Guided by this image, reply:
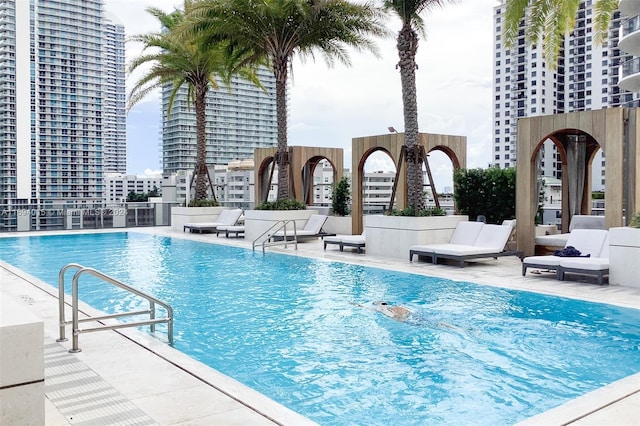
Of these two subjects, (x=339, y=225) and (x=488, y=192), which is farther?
(x=339, y=225)

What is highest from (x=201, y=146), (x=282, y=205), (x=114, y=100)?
(x=114, y=100)

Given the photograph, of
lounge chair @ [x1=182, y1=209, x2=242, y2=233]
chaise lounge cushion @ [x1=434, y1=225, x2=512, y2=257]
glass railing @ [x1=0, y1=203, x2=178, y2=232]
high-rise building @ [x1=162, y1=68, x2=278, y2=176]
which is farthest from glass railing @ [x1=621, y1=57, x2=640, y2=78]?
chaise lounge cushion @ [x1=434, y1=225, x2=512, y2=257]

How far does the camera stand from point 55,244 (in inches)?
806

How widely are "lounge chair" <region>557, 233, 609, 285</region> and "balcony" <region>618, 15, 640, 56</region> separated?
3265 centimetres

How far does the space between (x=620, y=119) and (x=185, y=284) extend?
9.63 meters

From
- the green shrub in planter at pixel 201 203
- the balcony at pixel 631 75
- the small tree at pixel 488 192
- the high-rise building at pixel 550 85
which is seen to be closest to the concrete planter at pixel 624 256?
the small tree at pixel 488 192

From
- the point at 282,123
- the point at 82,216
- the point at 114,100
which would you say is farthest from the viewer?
the point at 114,100

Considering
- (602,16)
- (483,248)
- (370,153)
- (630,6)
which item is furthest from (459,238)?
(630,6)

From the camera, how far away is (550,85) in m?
135

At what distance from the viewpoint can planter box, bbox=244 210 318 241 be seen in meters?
20.2

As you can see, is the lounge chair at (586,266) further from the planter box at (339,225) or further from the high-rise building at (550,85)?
the high-rise building at (550,85)

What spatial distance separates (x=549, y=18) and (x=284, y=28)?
28.2 feet

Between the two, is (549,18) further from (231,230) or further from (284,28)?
(231,230)

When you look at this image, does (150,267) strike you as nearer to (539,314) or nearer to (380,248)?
(380,248)
